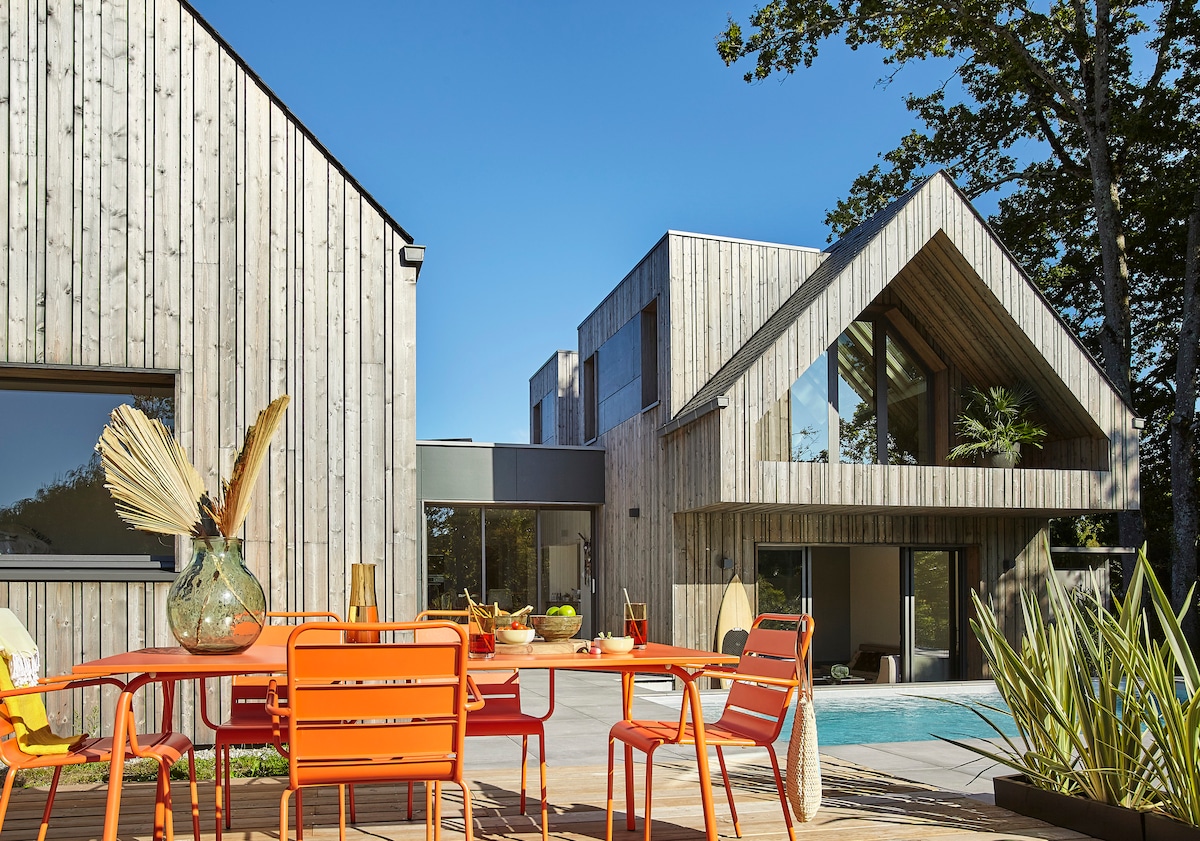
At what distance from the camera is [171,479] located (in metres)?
3.92

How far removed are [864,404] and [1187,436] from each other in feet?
23.2

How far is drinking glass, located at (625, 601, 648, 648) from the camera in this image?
13.5 ft

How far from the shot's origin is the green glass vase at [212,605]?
12.0 feet

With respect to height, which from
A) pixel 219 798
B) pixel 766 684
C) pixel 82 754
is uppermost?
pixel 766 684

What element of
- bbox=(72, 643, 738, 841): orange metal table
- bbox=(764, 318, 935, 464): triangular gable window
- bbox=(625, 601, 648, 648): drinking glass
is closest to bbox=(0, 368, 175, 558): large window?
bbox=(72, 643, 738, 841): orange metal table

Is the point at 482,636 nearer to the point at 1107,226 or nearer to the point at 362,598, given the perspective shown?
the point at 362,598

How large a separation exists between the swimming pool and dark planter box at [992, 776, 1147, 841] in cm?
332

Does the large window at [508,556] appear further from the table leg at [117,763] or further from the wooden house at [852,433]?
the table leg at [117,763]

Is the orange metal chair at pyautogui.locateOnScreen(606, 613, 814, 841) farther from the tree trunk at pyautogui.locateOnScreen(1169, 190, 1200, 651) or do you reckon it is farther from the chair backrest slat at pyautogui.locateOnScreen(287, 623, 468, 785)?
the tree trunk at pyautogui.locateOnScreen(1169, 190, 1200, 651)

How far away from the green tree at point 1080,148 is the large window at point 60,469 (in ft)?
42.9

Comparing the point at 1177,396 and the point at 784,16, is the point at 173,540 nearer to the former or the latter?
the point at 784,16

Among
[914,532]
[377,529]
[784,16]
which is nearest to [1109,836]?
[377,529]

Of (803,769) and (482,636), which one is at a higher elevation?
(482,636)

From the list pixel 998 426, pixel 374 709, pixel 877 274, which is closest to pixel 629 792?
pixel 374 709
